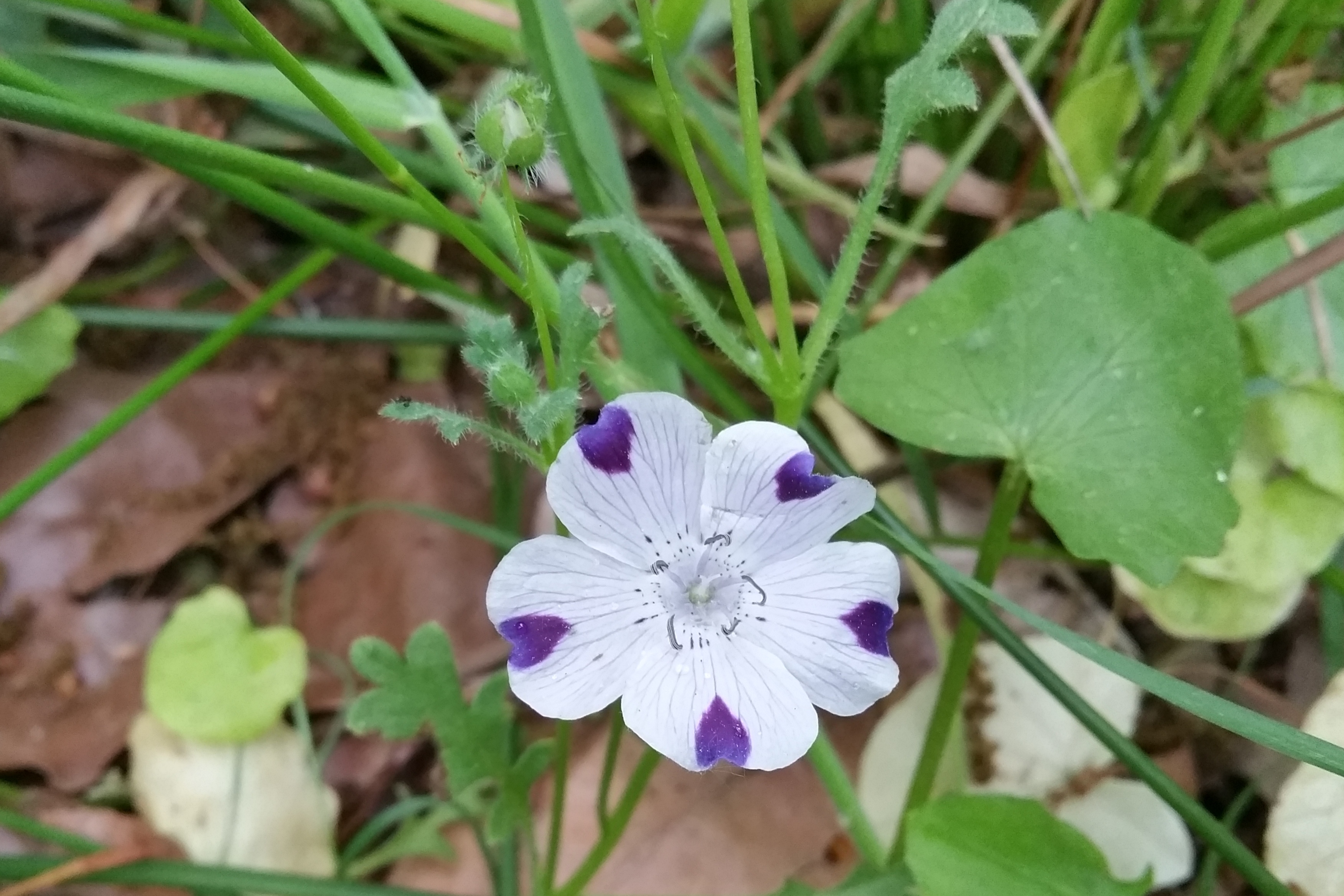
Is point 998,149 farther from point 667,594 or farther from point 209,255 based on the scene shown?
point 209,255

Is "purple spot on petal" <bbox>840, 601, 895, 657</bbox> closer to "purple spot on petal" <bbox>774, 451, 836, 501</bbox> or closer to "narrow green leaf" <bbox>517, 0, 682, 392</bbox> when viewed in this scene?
"purple spot on petal" <bbox>774, 451, 836, 501</bbox>

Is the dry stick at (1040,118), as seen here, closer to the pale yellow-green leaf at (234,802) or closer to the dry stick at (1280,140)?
the dry stick at (1280,140)

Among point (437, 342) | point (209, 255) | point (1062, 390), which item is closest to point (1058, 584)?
point (1062, 390)

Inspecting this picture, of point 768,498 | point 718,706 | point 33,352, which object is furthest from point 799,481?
point 33,352

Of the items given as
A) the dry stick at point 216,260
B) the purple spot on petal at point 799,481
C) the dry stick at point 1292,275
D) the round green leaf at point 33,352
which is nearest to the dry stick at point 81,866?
the round green leaf at point 33,352

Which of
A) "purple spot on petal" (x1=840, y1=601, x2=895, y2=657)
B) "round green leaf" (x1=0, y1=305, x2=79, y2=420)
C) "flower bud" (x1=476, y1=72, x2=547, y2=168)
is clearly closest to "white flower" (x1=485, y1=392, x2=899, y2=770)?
"purple spot on petal" (x1=840, y1=601, x2=895, y2=657)
